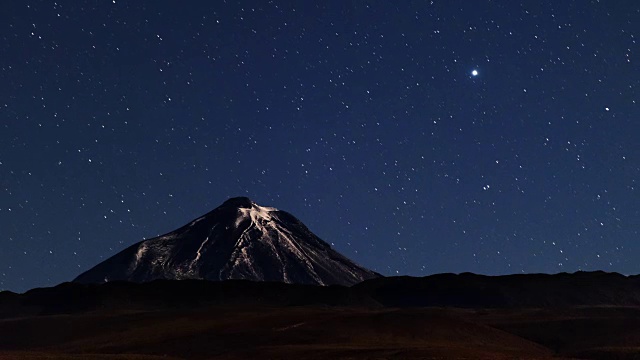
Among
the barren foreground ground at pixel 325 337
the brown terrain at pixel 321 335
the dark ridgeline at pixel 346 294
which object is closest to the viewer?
the barren foreground ground at pixel 325 337

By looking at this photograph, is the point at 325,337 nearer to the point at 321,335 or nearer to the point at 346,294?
the point at 321,335

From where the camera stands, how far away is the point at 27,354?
216 ft

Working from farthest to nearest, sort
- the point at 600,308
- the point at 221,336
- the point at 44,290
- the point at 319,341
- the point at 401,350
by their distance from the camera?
the point at 44,290 → the point at 600,308 → the point at 221,336 → the point at 319,341 → the point at 401,350

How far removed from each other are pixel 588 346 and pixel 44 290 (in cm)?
13874

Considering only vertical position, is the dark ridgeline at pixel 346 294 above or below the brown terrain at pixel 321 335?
above

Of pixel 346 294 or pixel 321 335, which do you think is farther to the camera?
pixel 346 294

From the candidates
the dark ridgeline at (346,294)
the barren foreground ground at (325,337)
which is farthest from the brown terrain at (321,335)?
the dark ridgeline at (346,294)

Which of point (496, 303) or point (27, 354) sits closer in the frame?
point (27, 354)

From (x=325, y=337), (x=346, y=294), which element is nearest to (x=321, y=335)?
(x=325, y=337)

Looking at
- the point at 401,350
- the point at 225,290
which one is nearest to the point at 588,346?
the point at 401,350

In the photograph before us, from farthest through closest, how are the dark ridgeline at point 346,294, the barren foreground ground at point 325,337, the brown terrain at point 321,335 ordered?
1. the dark ridgeline at point 346,294
2. the brown terrain at point 321,335
3. the barren foreground ground at point 325,337

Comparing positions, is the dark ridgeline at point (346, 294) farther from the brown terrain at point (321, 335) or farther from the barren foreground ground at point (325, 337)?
the barren foreground ground at point (325, 337)

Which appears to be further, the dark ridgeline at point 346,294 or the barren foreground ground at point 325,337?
the dark ridgeline at point 346,294

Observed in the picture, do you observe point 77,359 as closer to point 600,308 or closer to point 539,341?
point 539,341
